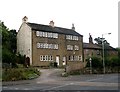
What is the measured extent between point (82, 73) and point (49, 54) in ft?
60.1

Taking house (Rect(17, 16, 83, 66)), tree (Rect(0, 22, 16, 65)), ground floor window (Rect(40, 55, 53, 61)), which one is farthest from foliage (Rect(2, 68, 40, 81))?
ground floor window (Rect(40, 55, 53, 61))

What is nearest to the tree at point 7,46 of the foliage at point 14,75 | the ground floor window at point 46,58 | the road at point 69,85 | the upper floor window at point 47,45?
the upper floor window at point 47,45

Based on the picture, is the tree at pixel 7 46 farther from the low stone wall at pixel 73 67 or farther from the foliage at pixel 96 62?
the foliage at pixel 96 62

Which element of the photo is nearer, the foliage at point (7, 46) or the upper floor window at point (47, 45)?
the foliage at point (7, 46)

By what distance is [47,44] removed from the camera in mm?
71250

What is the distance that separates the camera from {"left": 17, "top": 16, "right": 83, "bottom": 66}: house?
68125mm

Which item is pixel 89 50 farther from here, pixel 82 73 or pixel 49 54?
pixel 82 73

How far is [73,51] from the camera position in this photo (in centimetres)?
7906

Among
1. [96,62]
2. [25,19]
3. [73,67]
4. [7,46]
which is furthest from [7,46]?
[96,62]

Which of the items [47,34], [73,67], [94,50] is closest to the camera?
[73,67]

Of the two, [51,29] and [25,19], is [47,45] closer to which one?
[51,29]

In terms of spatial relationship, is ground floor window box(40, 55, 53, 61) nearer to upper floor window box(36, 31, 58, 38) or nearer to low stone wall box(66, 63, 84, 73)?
upper floor window box(36, 31, 58, 38)

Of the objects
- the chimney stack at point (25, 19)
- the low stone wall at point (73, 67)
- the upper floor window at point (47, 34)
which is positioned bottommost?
the low stone wall at point (73, 67)

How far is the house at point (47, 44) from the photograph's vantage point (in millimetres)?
68125
